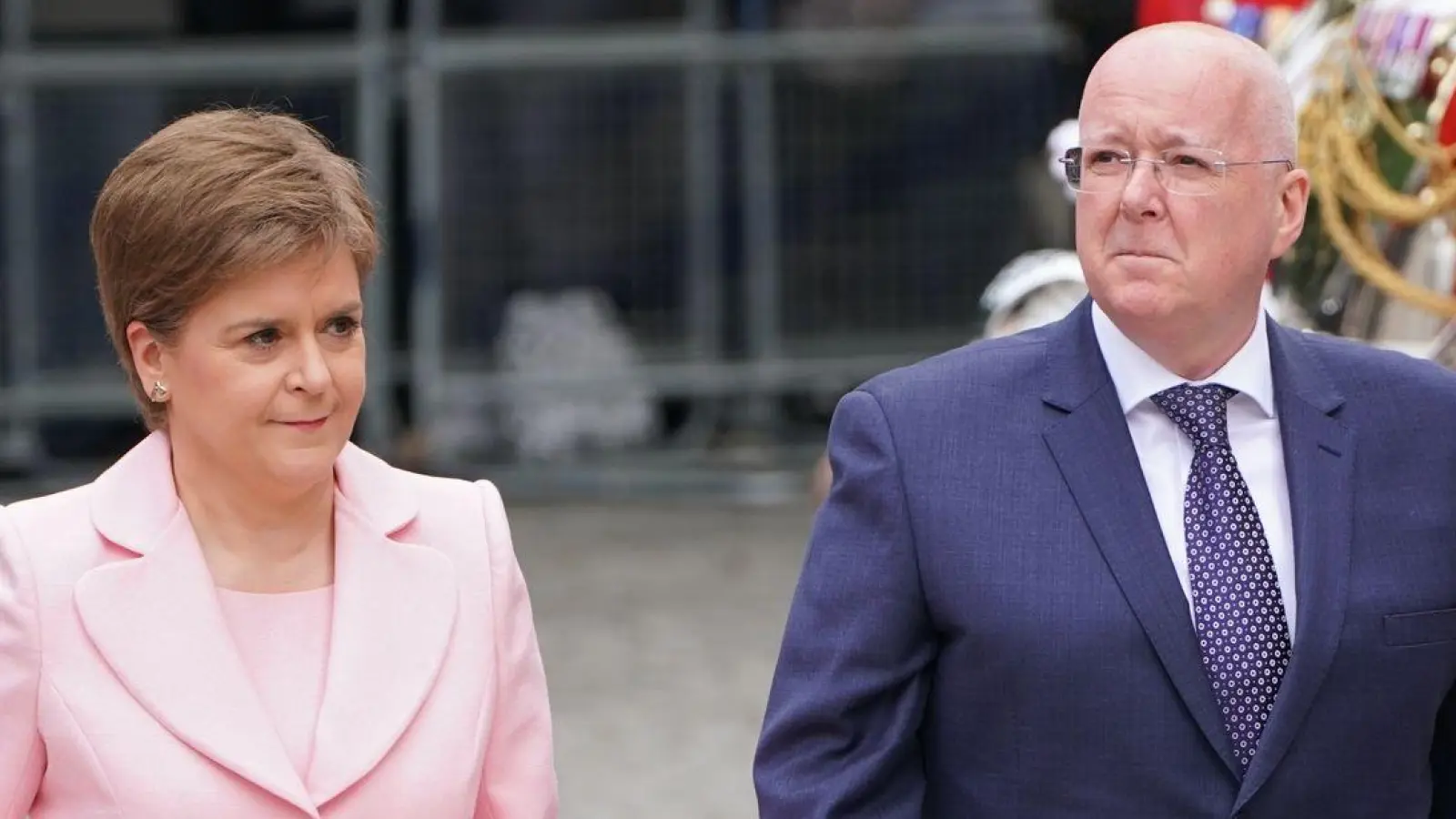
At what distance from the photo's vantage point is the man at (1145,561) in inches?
116

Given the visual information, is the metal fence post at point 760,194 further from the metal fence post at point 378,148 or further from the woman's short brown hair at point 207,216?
the woman's short brown hair at point 207,216

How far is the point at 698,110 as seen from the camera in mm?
9867

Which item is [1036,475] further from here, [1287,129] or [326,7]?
[326,7]

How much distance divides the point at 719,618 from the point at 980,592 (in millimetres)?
5517

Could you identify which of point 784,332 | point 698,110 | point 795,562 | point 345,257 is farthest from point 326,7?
point 345,257

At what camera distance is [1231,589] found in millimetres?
2994

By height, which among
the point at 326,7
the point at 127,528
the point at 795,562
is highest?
the point at 127,528

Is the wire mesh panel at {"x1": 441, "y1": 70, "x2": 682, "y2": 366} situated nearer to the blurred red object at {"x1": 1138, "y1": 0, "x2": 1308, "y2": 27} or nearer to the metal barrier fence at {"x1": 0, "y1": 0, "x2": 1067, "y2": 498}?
the metal barrier fence at {"x1": 0, "y1": 0, "x2": 1067, "y2": 498}

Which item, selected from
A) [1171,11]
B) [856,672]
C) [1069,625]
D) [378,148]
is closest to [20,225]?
[378,148]

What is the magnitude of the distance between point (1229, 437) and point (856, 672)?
1.67 ft

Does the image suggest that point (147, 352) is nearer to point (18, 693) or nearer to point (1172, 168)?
point (18, 693)

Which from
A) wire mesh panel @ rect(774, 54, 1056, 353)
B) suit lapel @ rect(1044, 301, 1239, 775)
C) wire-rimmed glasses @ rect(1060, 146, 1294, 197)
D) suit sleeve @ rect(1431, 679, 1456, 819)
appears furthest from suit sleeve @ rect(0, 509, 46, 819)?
wire mesh panel @ rect(774, 54, 1056, 353)

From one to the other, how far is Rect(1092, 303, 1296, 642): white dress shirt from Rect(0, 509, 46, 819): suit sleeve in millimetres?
1242

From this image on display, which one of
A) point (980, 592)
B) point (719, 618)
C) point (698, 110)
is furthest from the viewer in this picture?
point (698, 110)
